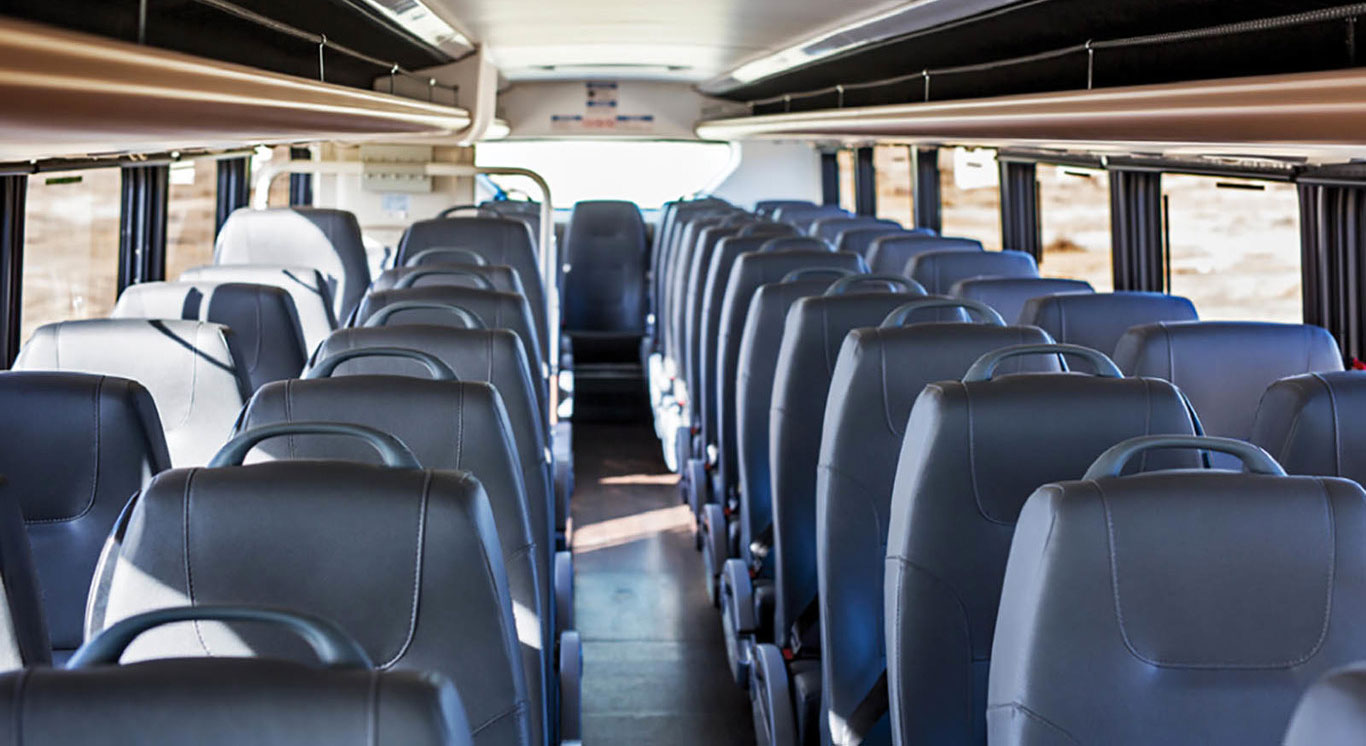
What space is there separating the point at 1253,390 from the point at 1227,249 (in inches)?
85.8

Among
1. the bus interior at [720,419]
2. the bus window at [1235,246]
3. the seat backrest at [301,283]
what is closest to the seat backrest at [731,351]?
the bus interior at [720,419]

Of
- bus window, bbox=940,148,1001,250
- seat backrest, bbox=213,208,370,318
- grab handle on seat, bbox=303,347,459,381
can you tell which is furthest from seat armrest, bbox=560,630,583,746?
bus window, bbox=940,148,1001,250

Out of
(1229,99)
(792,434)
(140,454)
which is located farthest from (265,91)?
(1229,99)

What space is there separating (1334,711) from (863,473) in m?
2.03

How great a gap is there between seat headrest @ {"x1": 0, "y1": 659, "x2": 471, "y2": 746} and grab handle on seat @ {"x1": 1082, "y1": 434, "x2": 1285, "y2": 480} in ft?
4.14

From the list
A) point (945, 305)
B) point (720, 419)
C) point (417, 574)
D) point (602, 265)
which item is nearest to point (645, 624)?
point (720, 419)

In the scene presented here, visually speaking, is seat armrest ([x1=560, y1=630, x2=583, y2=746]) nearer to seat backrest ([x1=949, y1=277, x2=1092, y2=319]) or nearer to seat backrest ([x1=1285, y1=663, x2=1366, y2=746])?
seat backrest ([x1=949, y1=277, x2=1092, y2=319])

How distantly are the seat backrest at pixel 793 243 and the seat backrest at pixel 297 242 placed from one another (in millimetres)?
2112

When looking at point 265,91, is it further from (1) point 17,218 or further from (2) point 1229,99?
(1) point 17,218

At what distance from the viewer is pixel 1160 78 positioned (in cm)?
471

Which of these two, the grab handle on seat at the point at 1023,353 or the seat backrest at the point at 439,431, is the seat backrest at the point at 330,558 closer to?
the seat backrest at the point at 439,431

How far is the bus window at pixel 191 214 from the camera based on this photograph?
7.46 m

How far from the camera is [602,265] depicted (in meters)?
12.0

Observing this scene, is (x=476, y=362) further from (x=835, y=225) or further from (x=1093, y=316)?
(x=835, y=225)
